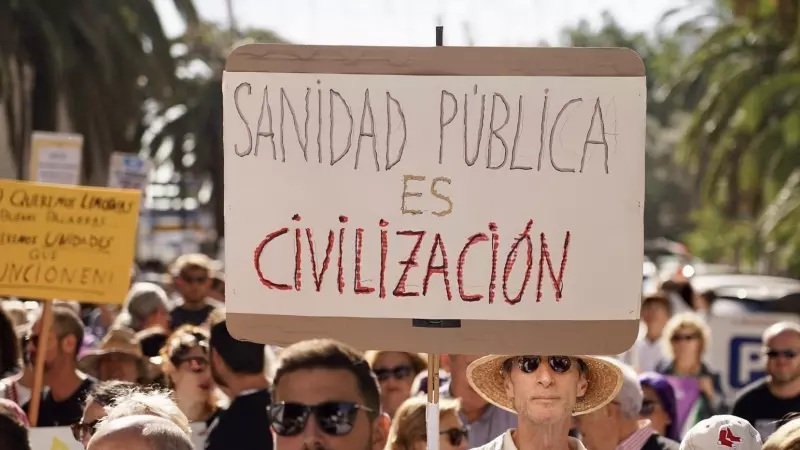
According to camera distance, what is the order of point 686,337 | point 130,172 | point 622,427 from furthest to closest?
point 130,172, point 686,337, point 622,427

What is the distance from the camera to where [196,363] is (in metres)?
6.41

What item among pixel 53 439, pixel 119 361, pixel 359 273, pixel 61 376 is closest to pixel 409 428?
pixel 359 273

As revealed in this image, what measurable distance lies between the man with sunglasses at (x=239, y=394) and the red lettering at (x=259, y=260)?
4.70ft

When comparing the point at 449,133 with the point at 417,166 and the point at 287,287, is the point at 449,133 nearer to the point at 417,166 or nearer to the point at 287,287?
the point at 417,166

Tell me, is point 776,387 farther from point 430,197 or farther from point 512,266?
point 430,197

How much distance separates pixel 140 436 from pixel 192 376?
2869 mm

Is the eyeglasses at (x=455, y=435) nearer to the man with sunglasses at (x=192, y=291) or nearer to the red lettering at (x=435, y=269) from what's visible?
the red lettering at (x=435, y=269)

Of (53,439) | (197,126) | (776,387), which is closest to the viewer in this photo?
(53,439)

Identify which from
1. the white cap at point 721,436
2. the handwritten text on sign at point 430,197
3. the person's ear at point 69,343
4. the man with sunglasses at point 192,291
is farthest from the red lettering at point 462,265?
the man with sunglasses at point 192,291

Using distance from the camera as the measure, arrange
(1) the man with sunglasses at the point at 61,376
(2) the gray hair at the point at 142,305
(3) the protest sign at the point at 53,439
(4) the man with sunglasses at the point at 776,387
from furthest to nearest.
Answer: (2) the gray hair at the point at 142,305 < (4) the man with sunglasses at the point at 776,387 < (1) the man with sunglasses at the point at 61,376 < (3) the protest sign at the point at 53,439

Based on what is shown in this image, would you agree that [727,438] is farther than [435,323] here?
Yes

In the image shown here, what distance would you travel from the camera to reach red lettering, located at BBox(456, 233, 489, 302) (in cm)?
399

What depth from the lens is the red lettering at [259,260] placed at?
401 cm

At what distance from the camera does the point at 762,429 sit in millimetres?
6910
